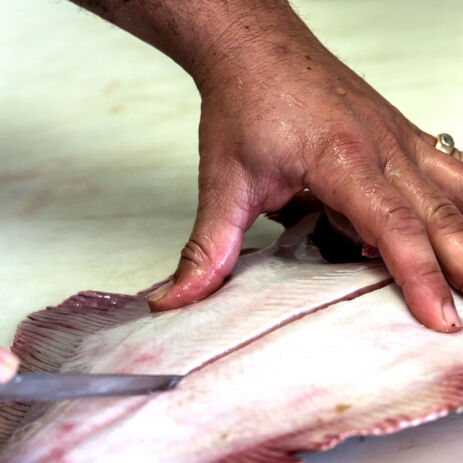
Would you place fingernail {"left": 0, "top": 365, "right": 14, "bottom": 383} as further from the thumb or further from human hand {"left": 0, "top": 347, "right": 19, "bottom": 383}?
the thumb

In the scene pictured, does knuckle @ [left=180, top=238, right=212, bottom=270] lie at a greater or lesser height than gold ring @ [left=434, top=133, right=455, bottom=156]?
lesser

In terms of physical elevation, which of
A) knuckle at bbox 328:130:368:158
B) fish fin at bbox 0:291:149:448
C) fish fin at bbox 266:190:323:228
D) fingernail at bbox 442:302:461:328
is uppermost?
knuckle at bbox 328:130:368:158

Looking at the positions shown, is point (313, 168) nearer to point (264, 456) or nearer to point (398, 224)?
point (398, 224)

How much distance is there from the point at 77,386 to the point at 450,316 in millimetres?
545

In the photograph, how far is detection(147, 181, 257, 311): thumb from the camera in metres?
1.32

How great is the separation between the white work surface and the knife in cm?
24

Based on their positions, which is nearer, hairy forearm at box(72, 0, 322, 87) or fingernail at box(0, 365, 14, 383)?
fingernail at box(0, 365, 14, 383)

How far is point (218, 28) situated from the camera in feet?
4.91

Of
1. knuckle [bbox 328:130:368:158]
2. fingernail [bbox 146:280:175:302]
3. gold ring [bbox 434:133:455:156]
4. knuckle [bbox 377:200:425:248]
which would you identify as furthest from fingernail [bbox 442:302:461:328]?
gold ring [bbox 434:133:455:156]

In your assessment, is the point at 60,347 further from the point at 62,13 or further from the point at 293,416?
the point at 62,13

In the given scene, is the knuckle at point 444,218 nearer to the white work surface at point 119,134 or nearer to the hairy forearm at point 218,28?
the white work surface at point 119,134

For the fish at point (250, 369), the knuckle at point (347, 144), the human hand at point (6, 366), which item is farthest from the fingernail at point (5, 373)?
the knuckle at point (347, 144)

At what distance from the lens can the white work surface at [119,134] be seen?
1.72 metres

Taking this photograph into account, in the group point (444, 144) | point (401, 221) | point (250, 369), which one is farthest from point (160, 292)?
point (444, 144)
